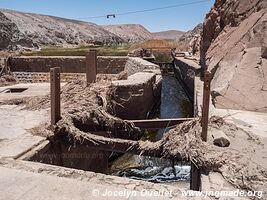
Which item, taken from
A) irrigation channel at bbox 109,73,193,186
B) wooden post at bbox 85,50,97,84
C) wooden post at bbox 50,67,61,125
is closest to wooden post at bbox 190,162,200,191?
irrigation channel at bbox 109,73,193,186

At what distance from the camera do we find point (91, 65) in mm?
6980

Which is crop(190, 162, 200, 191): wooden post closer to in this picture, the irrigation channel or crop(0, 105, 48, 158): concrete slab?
the irrigation channel

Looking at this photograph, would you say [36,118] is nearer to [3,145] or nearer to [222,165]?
[3,145]

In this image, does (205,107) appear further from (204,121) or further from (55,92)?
(55,92)

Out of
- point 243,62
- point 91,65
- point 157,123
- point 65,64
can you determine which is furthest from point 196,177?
point 65,64

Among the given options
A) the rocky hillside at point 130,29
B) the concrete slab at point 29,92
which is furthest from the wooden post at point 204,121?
the rocky hillside at point 130,29

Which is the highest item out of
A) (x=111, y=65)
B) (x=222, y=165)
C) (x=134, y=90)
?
(x=111, y=65)

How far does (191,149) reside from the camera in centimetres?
371

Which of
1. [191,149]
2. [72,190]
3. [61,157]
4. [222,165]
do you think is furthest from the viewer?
[61,157]

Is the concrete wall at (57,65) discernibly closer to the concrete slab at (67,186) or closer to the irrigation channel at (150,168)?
the irrigation channel at (150,168)

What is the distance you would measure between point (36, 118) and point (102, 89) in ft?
6.36

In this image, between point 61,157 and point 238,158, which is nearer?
point 238,158

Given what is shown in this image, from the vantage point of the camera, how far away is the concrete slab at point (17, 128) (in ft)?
12.7

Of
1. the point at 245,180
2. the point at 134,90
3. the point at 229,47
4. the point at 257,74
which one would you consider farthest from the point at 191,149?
the point at 229,47
